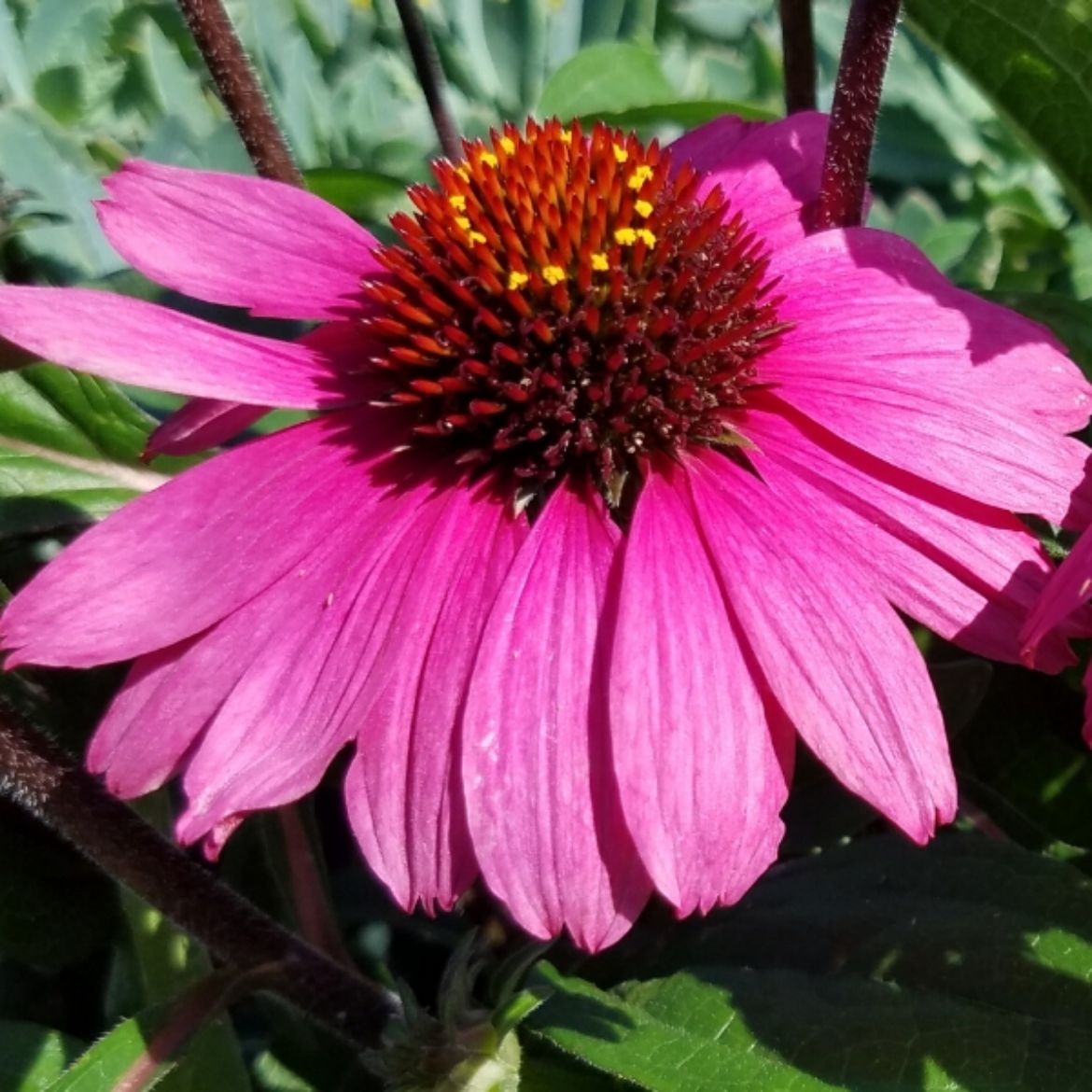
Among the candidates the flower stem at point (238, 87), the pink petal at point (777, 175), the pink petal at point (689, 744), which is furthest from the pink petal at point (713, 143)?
the pink petal at point (689, 744)

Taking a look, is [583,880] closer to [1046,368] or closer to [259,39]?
[1046,368]

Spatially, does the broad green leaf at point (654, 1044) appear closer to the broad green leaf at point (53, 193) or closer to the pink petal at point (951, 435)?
the pink petal at point (951, 435)

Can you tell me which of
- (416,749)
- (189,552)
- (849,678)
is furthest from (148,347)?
(849,678)

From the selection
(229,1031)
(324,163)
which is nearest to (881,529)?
(229,1031)

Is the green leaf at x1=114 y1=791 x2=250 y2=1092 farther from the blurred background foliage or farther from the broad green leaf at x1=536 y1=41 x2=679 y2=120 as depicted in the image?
the broad green leaf at x1=536 y1=41 x2=679 y2=120

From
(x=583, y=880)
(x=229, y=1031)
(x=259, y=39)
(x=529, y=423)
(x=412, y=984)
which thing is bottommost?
(x=412, y=984)

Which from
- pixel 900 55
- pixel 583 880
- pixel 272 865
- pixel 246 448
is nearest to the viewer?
pixel 583 880
